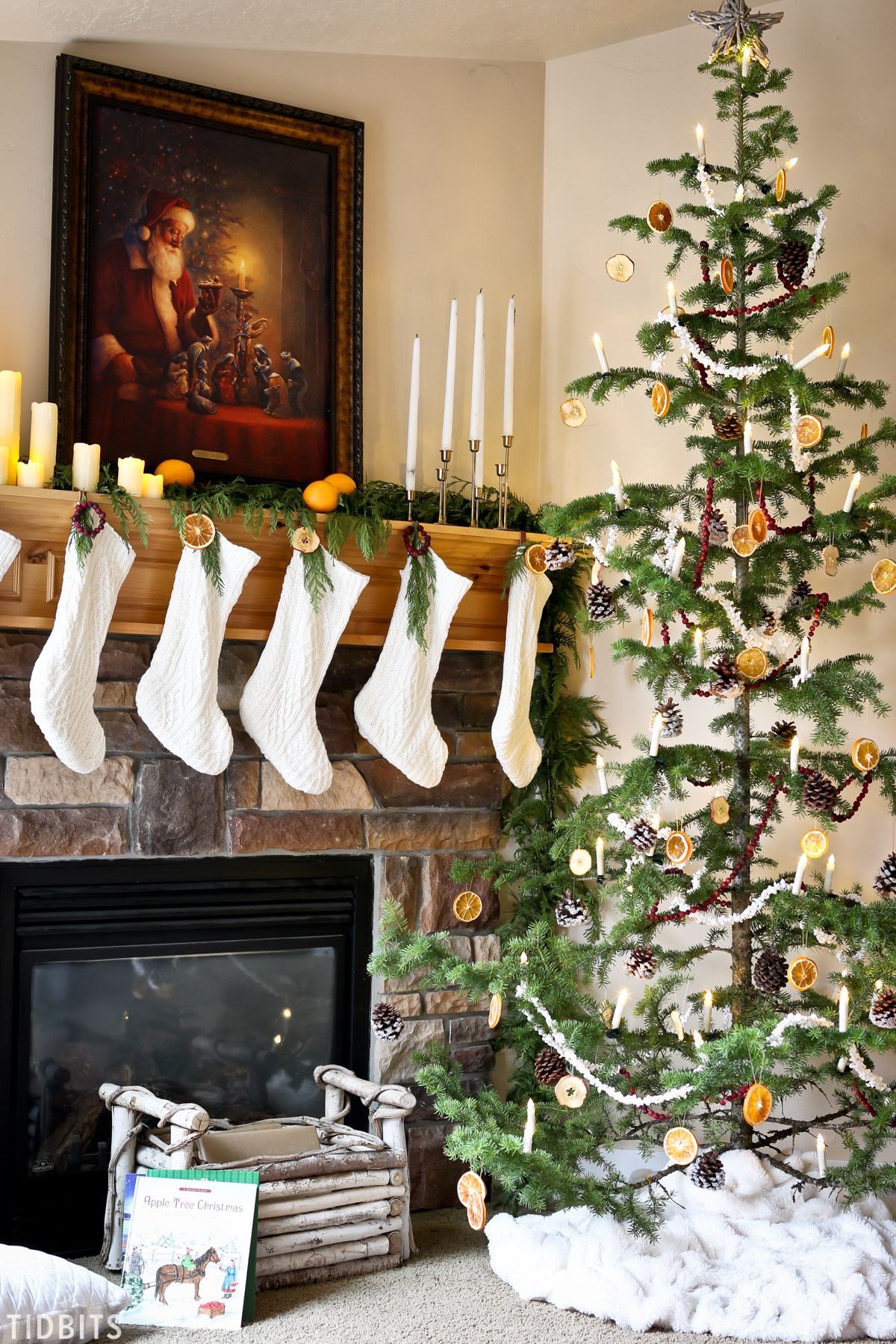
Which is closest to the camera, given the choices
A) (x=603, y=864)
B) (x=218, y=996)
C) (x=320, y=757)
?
(x=603, y=864)

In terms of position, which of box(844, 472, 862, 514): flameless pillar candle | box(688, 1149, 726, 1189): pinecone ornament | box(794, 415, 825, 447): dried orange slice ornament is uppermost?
box(794, 415, 825, 447): dried orange slice ornament

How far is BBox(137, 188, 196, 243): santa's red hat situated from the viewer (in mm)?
2180

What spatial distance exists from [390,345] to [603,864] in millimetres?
1227

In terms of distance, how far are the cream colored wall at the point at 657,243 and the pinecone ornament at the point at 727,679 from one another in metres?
0.56

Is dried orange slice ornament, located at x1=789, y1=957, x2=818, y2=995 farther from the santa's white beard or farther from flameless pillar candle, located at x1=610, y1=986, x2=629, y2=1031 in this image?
the santa's white beard

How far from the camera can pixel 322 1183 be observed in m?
1.93

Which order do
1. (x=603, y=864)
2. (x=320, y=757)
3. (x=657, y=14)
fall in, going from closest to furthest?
(x=603, y=864) → (x=320, y=757) → (x=657, y=14)

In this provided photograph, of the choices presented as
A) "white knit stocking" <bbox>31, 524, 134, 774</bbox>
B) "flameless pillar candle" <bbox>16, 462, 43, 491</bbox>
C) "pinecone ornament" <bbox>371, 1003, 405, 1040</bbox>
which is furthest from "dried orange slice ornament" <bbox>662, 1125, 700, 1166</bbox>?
"flameless pillar candle" <bbox>16, 462, 43, 491</bbox>

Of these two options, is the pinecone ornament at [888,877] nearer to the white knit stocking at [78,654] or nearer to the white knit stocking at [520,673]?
the white knit stocking at [520,673]

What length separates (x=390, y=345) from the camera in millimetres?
2461

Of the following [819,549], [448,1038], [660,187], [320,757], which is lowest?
[448,1038]

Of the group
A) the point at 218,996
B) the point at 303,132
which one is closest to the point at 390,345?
the point at 303,132

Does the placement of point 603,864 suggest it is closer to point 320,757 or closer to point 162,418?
point 320,757

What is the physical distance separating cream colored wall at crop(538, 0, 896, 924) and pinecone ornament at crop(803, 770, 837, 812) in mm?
515
